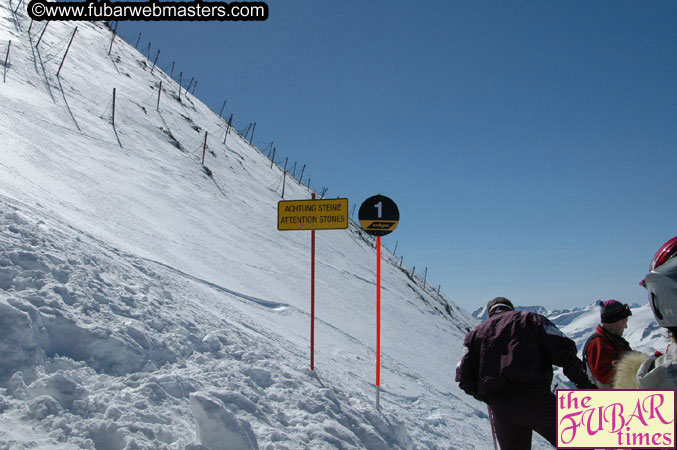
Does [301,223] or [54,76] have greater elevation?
[54,76]

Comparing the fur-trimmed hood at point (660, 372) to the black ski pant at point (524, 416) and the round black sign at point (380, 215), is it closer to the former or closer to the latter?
the black ski pant at point (524, 416)

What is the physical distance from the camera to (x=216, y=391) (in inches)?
144

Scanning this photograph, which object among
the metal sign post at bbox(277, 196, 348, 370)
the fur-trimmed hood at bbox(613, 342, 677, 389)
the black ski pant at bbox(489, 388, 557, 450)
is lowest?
the black ski pant at bbox(489, 388, 557, 450)

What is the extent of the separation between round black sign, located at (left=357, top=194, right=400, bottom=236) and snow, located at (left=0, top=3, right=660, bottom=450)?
1.80 metres

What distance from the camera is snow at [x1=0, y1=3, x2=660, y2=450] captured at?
3.16 meters

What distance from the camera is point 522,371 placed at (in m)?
2.72

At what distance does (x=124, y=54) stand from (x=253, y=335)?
109ft

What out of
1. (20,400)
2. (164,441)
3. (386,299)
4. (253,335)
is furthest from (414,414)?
(386,299)

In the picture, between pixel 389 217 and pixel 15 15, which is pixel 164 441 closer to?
pixel 389 217

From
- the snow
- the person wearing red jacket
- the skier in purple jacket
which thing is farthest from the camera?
the person wearing red jacket

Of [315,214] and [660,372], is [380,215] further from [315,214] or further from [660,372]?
[660,372]

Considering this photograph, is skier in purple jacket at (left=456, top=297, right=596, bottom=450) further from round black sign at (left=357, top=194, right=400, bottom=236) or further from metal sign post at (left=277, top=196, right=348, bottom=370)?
metal sign post at (left=277, top=196, right=348, bottom=370)

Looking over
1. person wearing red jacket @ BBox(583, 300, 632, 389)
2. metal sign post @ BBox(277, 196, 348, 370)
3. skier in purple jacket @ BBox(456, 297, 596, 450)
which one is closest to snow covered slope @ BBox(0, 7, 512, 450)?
metal sign post @ BBox(277, 196, 348, 370)

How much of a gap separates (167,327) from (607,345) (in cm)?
377
